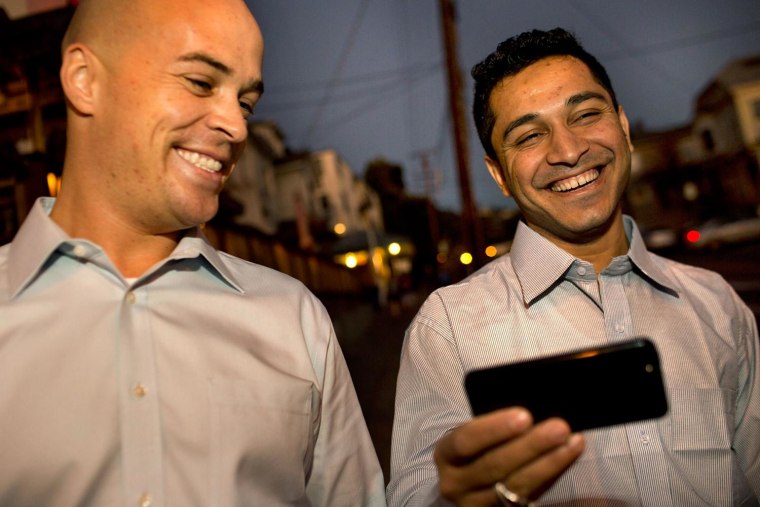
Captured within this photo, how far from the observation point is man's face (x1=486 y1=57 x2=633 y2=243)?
6.58 ft

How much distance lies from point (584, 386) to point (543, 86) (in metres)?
1.38

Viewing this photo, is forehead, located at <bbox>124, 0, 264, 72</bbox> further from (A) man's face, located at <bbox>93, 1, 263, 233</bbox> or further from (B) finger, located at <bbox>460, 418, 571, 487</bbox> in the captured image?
(B) finger, located at <bbox>460, 418, 571, 487</bbox>

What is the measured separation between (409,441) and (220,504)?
0.73m

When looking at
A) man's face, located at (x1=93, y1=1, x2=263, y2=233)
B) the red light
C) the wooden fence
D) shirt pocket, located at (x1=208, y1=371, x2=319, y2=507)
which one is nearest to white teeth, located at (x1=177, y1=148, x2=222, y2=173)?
man's face, located at (x1=93, y1=1, x2=263, y2=233)

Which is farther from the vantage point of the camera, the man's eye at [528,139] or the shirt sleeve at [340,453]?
the man's eye at [528,139]

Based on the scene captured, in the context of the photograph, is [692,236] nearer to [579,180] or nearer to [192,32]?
[579,180]

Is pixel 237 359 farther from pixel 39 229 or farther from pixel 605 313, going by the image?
pixel 605 313

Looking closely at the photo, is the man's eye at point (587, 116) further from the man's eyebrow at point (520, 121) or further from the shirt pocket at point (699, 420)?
the shirt pocket at point (699, 420)

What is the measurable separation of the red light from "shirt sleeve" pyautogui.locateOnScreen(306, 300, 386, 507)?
22.0m

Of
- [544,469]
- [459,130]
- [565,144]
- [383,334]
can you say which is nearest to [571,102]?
[565,144]

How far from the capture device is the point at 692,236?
19828 millimetres

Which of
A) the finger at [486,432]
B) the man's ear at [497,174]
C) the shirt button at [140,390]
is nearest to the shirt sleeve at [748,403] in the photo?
the man's ear at [497,174]

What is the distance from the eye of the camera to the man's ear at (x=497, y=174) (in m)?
2.32

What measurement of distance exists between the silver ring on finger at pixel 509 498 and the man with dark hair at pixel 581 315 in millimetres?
618
